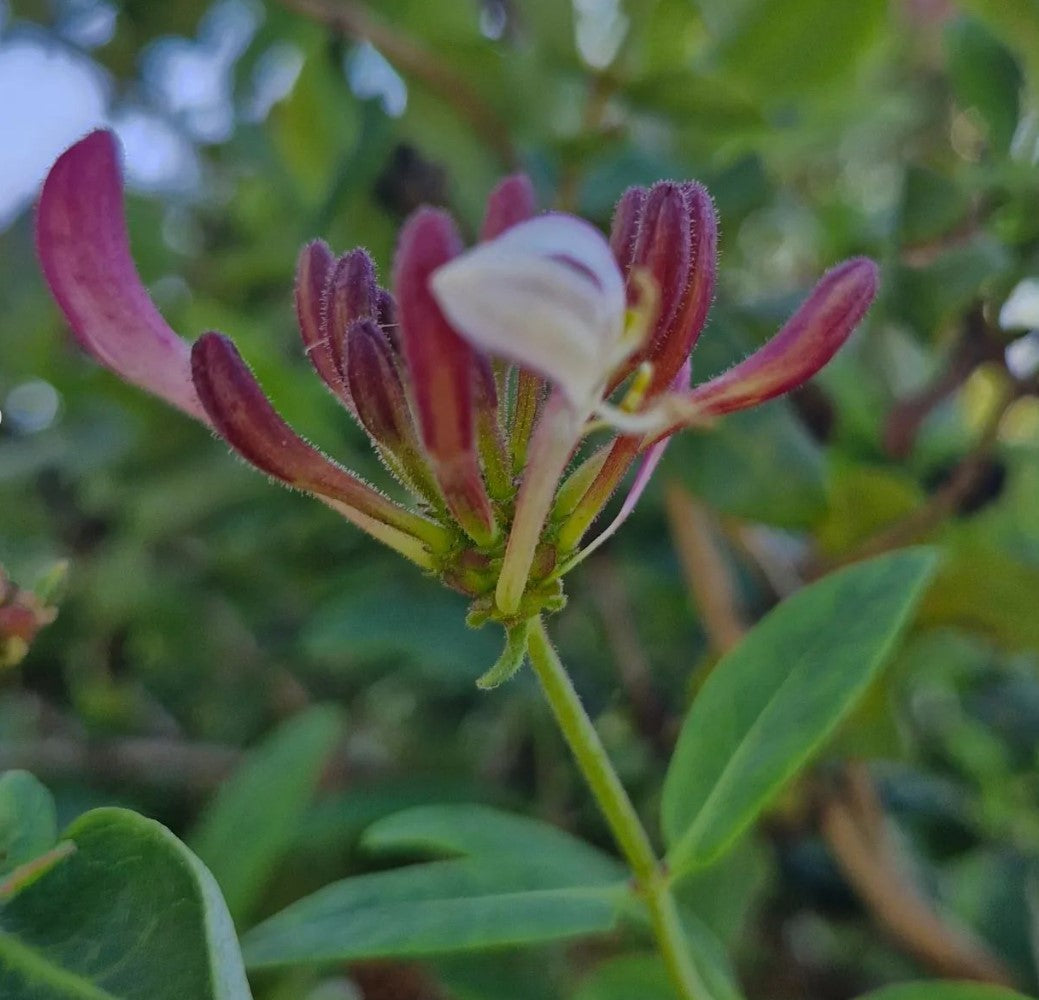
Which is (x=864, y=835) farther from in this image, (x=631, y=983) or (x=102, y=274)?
(x=102, y=274)

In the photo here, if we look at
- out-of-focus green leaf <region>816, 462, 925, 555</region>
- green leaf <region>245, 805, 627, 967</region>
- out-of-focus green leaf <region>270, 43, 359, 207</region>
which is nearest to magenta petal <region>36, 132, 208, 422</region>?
green leaf <region>245, 805, 627, 967</region>

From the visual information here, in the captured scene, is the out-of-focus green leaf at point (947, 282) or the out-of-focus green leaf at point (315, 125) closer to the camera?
the out-of-focus green leaf at point (947, 282)

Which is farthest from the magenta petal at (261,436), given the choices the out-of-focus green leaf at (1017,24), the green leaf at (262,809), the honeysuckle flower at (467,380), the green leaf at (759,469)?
the out-of-focus green leaf at (1017,24)

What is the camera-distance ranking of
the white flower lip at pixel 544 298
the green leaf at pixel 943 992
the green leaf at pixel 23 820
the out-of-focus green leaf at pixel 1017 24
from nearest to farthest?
1. the white flower lip at pixel 544 298
2. the green leaf at pixel 23 820
3. the green leaf at pixel 943 992
4. the out-of-focus green leaf at pixel 1017 24

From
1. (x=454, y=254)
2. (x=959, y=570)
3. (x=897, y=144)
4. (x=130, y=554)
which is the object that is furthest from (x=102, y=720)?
(x=897, y=144)

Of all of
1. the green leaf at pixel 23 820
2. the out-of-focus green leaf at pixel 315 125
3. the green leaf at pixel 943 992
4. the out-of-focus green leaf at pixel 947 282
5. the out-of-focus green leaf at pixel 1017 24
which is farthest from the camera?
the out-of-focus green leaf at pixel 315 125

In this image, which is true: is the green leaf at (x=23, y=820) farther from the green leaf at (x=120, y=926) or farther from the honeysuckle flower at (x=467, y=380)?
the honeysuckle flower at (x=467, y=380)

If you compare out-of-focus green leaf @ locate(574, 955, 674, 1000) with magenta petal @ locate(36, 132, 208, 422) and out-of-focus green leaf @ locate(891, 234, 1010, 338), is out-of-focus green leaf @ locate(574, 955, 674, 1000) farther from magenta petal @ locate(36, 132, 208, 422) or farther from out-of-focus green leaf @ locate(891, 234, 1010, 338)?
out-of-focus green leaf @ locate(891, 234, 1010, 338)
